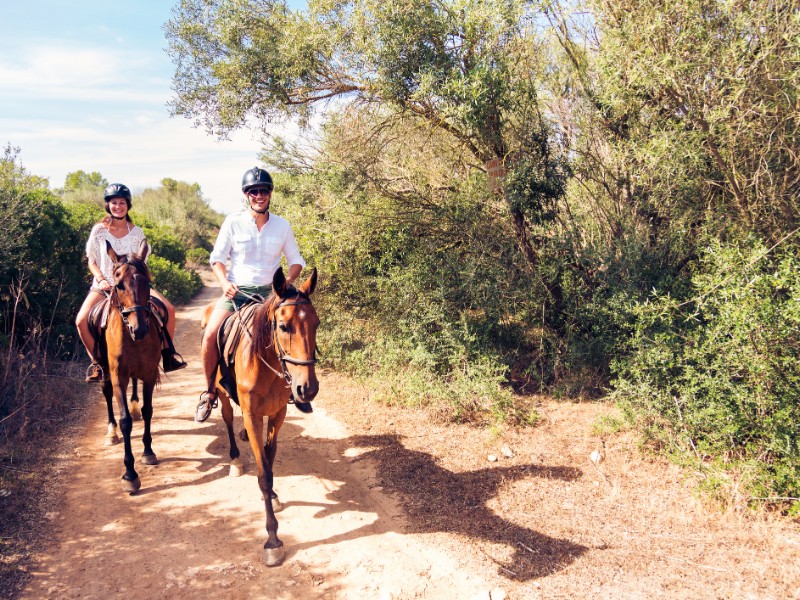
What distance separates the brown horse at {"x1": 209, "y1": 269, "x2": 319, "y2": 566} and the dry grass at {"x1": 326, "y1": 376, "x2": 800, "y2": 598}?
1584 mm

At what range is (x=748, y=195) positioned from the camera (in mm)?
6688

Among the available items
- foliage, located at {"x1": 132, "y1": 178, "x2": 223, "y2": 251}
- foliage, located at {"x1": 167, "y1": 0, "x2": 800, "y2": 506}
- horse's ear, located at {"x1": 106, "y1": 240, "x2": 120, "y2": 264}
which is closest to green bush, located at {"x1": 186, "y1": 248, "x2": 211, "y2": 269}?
foliage, located at {"x1": 132, "y1": 178, "x2": 223, "y2": 251}

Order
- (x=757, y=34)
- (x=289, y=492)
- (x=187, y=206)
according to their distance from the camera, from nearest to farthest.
Result: 1. (x=289, y=492)
2. (x=757, y=34)
3. (x=187, y=206)

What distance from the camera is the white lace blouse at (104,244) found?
20.6ft

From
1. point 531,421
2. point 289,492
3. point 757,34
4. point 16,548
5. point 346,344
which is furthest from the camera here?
point 346,344

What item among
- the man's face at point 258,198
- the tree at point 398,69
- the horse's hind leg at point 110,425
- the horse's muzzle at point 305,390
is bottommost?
the horse's hind leg at point 110,425

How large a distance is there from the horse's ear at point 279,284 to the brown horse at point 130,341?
2.21m

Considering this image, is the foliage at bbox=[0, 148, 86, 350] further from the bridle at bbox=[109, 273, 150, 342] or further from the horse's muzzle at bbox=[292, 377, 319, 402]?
the horse's muzzle at bbox=[292, 377, 319, 402]

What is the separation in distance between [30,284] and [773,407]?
37.9ft

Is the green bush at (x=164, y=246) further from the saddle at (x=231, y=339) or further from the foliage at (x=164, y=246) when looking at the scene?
the saddle at (x=231, y=339)

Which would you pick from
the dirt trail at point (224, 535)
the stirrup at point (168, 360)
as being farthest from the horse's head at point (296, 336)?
the stirrup at point (168, 360)

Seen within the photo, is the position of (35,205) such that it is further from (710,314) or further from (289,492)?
(710,314)

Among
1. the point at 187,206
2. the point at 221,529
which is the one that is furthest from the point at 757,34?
the point at 187,206

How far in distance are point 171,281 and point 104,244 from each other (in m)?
13.4
